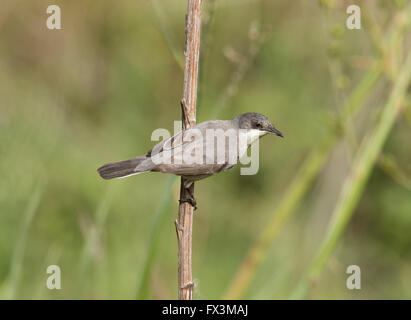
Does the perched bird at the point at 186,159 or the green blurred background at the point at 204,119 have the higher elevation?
the green blurred background at the point at 204,119

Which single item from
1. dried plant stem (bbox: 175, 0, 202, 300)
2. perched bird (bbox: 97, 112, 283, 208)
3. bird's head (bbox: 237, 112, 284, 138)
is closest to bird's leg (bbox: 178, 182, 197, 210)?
perched bird (bbox: 97, 112, 283, 208)

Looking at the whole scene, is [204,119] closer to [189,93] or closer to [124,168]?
[124,168]

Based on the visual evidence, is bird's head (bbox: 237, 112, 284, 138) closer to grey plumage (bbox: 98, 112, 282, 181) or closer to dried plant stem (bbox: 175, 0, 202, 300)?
grey plumage (bbox: 98, 112, 282, 181)

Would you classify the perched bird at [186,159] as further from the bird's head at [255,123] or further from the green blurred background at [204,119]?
the green blurred background at [204,119]

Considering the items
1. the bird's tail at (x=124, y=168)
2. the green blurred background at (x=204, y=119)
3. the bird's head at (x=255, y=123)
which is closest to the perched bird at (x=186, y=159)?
the bird's tail at (x=124, y=168)

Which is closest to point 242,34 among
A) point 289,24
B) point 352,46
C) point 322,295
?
point 289,24

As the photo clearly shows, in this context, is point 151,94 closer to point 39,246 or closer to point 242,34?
point 242,34

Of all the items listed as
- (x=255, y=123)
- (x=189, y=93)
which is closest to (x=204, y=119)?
(x=255, y=123)
